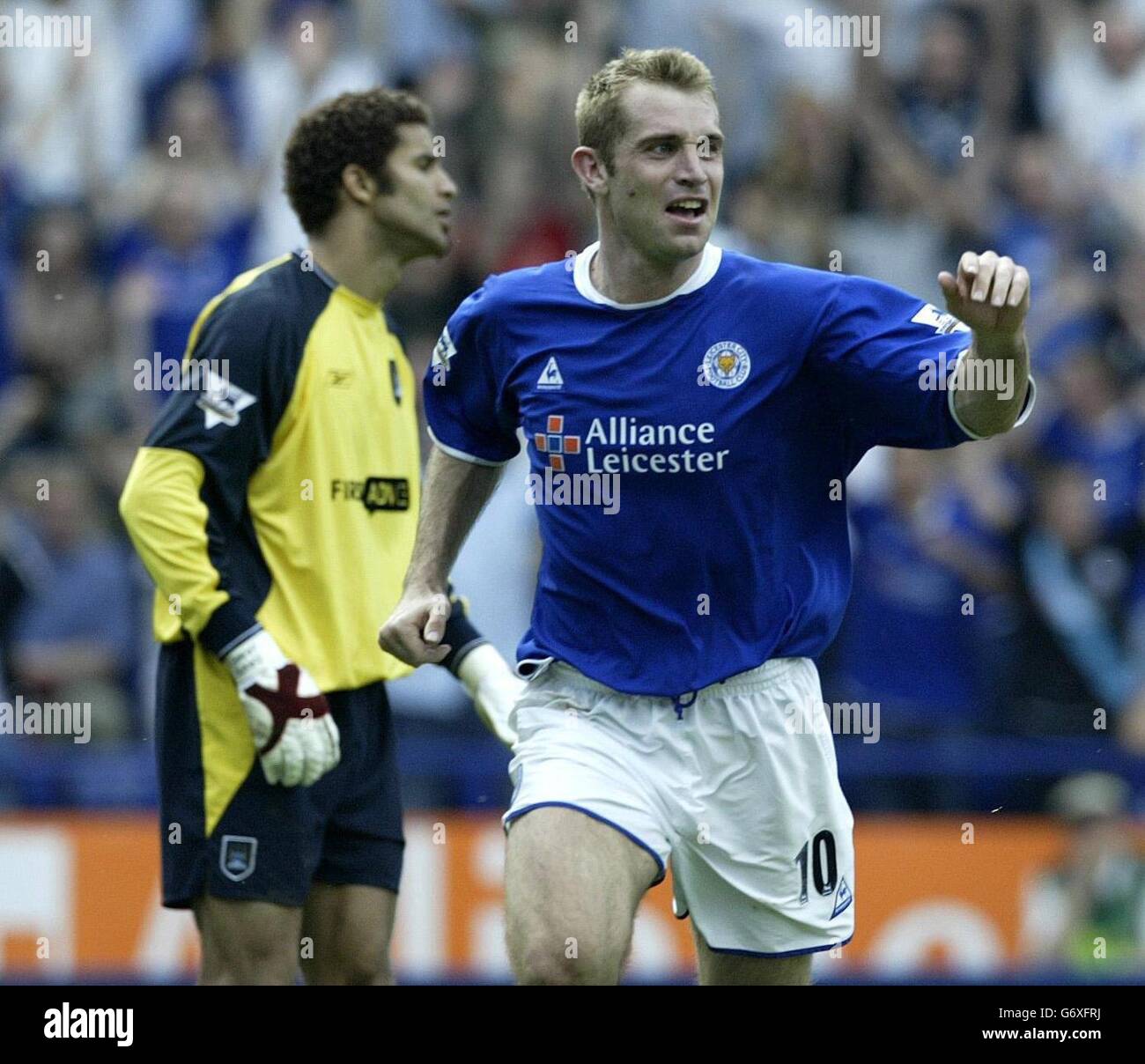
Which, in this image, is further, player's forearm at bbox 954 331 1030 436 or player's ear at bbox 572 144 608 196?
player's ear at bbox 572 144 608 196

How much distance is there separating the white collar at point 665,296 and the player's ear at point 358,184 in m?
1.25

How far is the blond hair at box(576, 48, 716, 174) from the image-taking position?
5.41m

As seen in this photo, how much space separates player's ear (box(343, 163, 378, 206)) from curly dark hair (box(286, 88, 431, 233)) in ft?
0.05

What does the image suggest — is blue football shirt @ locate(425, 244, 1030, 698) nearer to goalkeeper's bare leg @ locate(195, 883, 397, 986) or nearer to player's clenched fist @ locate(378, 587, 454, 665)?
player's clenched fist @ locate(378, 587, 454, 665)

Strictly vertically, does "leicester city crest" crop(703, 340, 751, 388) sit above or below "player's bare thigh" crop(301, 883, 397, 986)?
above

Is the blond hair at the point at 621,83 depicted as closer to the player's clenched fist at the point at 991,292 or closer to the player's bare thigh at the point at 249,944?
the player's clenched fist at the point at 991,292

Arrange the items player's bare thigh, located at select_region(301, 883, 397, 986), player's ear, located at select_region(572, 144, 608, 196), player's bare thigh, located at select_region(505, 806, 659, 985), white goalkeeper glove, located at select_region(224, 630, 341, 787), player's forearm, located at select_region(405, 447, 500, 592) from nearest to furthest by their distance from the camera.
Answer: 1. player's bare thigh, located at select_region(505, 806, 659, 985)
2. player's ear, located at select_region(572, 144, 608, 196)
3. player's forearm, located at select_region(405, 447, 500, 592)
4. white goalkeeper glove, located at select_region(224, 630, 341, 787)
5. player's bare thigh, located at select_region(301, 883, 397, 986)

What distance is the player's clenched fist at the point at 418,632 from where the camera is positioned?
5316 millimetres

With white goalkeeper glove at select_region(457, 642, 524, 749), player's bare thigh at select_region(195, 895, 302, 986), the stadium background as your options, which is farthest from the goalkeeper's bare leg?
the stadium background

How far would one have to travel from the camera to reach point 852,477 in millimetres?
10211

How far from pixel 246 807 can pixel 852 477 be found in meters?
4.72

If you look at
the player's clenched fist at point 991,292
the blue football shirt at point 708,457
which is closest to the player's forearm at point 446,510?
the blue football shirt at point 708,457
